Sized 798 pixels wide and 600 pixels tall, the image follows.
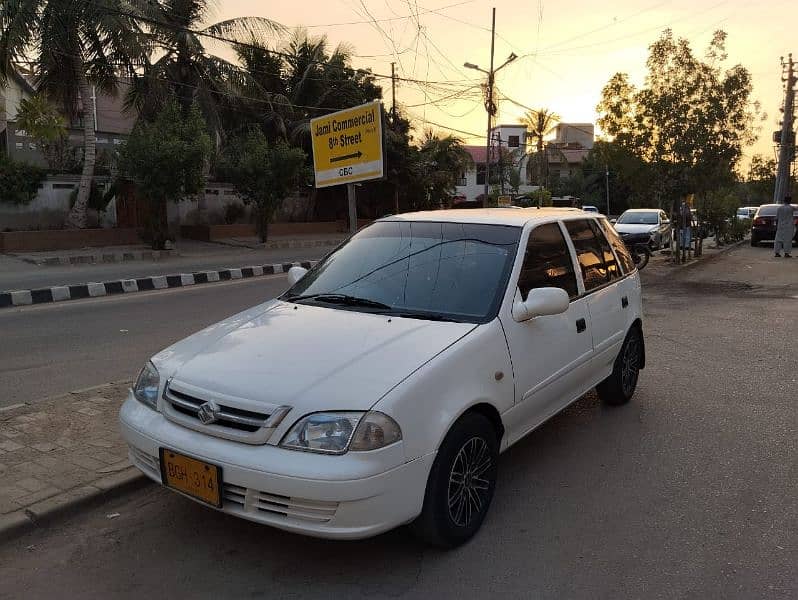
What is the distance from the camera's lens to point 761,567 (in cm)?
307

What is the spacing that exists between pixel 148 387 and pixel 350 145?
5.71 m

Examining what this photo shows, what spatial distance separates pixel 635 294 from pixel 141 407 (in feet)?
12.7

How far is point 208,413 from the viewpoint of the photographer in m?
2.93

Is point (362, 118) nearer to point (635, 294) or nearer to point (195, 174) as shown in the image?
point (635, 294)

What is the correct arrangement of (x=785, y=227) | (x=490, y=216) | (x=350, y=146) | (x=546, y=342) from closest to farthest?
1. (x=546, y=342)
2. (x=490, y=216)
3. (x=350, y=146)
4. (x=785, y=227)

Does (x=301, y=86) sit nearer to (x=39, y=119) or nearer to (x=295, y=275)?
(x=39, y=119)

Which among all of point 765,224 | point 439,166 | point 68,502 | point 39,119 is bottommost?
point 68,502

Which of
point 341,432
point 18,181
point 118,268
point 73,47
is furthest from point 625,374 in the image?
point 18,181

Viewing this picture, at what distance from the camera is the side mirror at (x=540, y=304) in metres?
3.58

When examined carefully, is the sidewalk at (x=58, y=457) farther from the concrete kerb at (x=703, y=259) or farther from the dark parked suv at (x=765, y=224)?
the dark parked suv at (x=765, y=224)

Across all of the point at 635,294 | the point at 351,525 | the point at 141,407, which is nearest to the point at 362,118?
the point at 635,294

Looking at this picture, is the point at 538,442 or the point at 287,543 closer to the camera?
the point at 287,543

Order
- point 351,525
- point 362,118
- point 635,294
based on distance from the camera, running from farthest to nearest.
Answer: point 362,118 → point 635,294 → point 351,525

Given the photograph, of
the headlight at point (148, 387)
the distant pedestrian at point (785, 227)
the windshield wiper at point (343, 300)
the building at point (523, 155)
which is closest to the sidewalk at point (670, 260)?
the distant pedestrian at point (785, 227)
